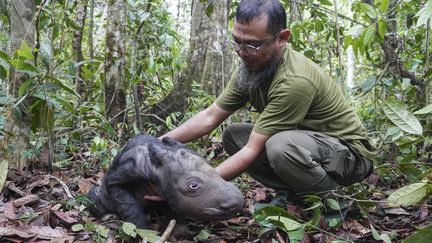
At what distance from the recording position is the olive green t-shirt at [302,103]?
3627mm

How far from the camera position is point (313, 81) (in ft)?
12.1

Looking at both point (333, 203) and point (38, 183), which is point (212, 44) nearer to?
A: point (38, 183)

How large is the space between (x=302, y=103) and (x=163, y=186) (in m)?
1.22

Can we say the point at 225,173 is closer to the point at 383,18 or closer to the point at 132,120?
the point at 383,18

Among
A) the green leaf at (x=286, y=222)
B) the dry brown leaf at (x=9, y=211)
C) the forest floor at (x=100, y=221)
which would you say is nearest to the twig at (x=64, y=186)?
the forest floor at (x=100, y=221)

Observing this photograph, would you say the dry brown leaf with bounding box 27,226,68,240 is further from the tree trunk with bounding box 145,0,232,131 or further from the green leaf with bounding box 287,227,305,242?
the tree trunk with bounding box 145,0,232,131

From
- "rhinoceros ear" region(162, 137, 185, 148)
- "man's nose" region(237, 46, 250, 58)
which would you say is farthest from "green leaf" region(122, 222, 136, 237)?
"man's nose" region(237, 46, 250, 58)

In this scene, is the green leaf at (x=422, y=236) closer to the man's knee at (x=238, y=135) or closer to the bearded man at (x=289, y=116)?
the bearded man at (x=289, y=116)

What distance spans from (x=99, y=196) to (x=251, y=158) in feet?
4.14

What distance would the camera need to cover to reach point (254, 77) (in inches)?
154

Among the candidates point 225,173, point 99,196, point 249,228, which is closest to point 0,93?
point 99,196

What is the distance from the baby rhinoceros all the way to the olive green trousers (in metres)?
0.58

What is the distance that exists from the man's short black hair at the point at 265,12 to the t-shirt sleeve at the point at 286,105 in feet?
1.37

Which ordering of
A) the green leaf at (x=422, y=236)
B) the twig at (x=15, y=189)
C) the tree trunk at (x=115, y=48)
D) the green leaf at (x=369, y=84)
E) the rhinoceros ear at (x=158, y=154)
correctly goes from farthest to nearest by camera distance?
the tree trunk at (x=115, y=48) → the green leaf at (x=369, y=84) → the twig at (x=15, y=189) → the rhinoceros ear at (x=158, y=154) → the green leaf at (x=422, y=236)
